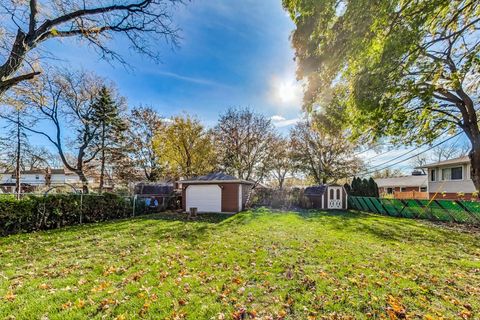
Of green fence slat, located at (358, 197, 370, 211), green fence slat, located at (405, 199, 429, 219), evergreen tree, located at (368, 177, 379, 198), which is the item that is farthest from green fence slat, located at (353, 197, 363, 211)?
green fence slat, located at (405, 199, 429, 219)

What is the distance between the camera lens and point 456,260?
5.86m

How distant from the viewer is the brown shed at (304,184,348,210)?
21.4 m

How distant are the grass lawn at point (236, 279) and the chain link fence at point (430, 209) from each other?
21.5ft

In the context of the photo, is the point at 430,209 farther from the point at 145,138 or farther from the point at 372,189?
the point at 145,138

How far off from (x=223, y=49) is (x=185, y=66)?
205 cm

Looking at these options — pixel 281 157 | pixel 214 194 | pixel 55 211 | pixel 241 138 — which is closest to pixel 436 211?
pixel 214 194

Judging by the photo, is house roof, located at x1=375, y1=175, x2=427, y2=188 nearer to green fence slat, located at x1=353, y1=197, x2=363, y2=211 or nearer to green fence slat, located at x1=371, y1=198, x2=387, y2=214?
green fence slat, located at x1=353, y1=197, x2=363, y2=211

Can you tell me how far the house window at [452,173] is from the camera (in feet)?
66.4

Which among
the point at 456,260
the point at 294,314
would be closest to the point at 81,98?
the point at 294,314

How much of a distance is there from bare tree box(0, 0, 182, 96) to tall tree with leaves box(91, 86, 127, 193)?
15.7 m

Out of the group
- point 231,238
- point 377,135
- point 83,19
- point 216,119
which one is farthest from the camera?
point 216,119

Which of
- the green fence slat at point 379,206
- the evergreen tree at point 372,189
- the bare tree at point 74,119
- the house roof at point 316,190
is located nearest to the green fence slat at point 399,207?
the green fence slat at point 379,206

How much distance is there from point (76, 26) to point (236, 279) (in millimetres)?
7438

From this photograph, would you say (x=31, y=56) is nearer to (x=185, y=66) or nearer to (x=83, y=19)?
(x=83, y=19)
